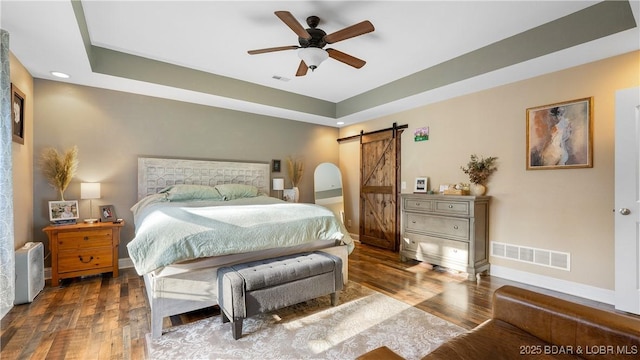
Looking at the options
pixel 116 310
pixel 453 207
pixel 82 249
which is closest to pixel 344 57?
pixel 453 207

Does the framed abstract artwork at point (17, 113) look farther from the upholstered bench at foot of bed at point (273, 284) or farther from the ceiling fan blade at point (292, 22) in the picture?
the ceiling fan blade at point (292, 22)

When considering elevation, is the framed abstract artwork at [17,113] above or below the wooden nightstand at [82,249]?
above

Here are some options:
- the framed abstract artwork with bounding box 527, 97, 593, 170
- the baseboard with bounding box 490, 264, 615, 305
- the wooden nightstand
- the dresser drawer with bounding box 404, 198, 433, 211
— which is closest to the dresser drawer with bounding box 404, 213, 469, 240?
the dresser drawer with bounding box 404, 198, 433, 211

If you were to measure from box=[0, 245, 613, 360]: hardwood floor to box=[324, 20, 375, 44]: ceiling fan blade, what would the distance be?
2.67 metres

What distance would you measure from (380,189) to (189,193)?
3370 mm

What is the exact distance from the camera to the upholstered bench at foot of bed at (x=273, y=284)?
2.13 m

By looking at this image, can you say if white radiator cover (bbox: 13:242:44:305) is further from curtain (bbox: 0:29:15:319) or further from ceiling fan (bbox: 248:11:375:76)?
ceiling fan (bbox: 248:11:375:76)

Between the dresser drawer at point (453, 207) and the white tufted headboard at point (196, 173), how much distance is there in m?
3.06

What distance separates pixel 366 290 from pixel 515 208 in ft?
7.33

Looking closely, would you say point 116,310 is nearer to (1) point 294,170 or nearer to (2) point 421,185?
(1) point 294,170

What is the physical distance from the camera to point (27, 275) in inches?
107

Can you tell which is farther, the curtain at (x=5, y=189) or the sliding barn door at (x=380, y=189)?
the sliding barn door at (x=380, y=189)

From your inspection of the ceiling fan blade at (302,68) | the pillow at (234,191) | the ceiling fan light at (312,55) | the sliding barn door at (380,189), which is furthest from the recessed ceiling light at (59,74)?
the sliding barn door at (380,189)

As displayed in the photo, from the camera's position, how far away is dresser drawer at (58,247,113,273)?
10.6 ft
